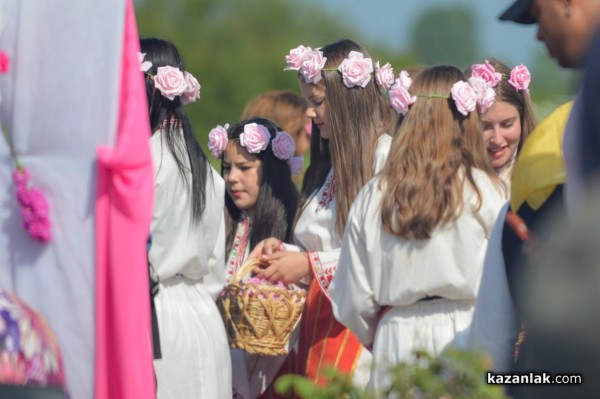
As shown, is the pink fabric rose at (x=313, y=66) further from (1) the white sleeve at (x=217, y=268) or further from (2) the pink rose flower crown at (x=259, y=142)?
(1) the white sleeve at (x=217, y=268)

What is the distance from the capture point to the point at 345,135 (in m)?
5.45

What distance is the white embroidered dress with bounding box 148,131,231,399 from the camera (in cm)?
509

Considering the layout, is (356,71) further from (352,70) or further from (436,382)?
(436,382)

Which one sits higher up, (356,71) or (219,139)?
(356,71)

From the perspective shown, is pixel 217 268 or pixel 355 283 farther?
pixel 217 268

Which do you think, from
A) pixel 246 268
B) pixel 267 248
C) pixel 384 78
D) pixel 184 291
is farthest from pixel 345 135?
pixel 184 291

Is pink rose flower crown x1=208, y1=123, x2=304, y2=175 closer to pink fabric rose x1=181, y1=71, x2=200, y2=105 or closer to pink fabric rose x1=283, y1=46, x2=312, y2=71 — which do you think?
pink fabric rose x1=283, y1=46, x2=312, y2=71

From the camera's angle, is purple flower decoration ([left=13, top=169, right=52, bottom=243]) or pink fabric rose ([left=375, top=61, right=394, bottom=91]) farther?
pink fabric rose ([left=375, top=61, right=394, bottom=91])

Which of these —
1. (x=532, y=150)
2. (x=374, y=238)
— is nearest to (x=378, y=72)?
(x=374, y=238)

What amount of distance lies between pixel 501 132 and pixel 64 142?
2.39m

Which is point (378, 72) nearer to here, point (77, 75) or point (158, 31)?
point (77, 75)

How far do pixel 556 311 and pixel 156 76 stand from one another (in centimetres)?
334

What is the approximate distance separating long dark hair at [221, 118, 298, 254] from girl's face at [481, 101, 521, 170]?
99cm

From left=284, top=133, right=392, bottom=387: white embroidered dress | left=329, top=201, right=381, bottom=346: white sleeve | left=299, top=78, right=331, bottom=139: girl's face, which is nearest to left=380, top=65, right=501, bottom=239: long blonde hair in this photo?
left=329, top=201, right=381, bottom=346: white sleeve
